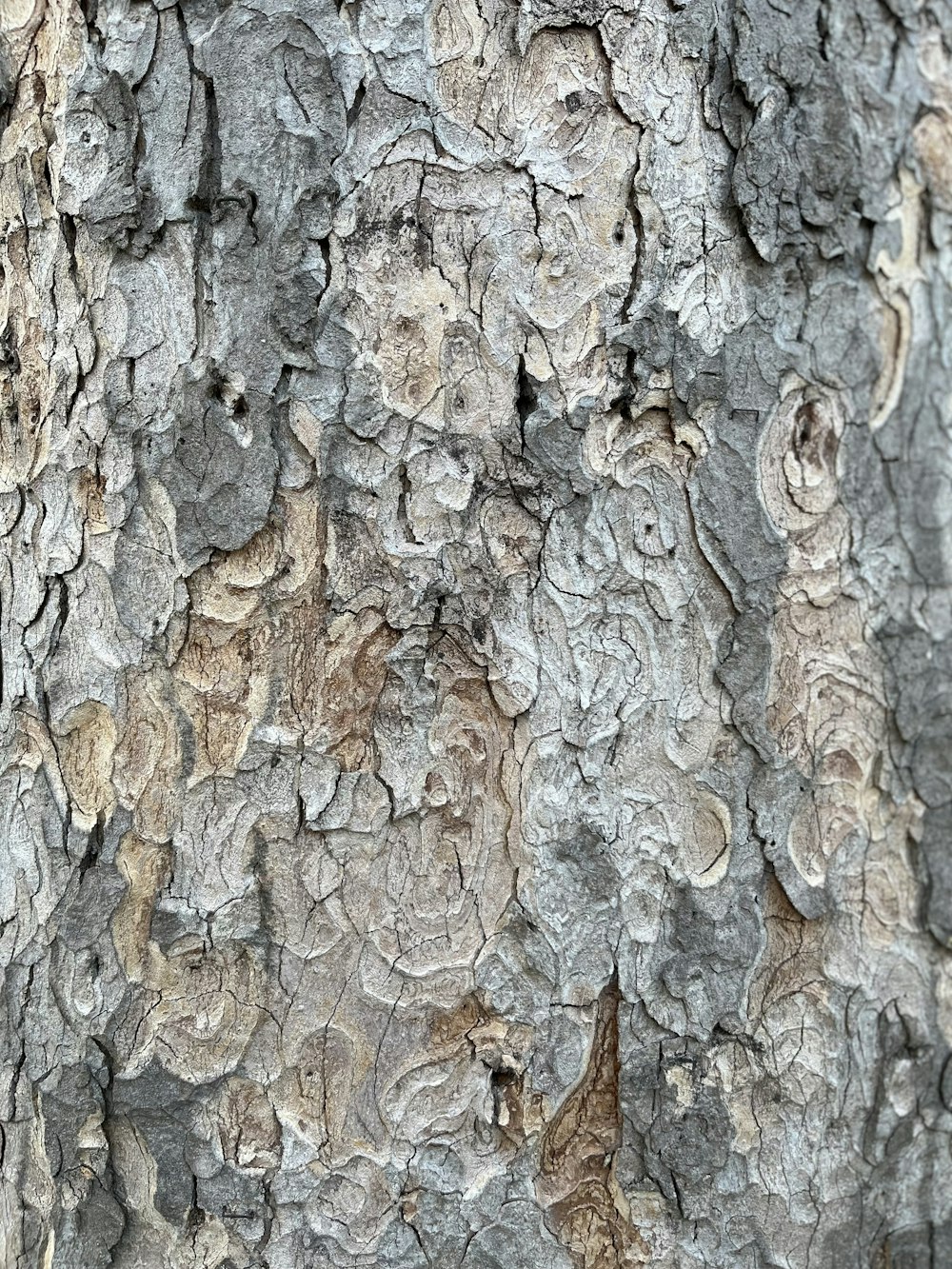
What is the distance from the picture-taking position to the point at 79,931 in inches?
50.4

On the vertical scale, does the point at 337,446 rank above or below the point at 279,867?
above

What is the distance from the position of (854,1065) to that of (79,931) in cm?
90

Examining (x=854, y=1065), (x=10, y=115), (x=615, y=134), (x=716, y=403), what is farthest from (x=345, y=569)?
(x=854, y=1065)

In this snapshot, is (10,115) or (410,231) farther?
(10,115)

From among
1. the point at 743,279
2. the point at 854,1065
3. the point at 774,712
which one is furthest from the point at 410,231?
the point at 854,1065

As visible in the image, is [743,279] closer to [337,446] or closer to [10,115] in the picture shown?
[337,446]

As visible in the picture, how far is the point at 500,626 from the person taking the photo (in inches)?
48.5

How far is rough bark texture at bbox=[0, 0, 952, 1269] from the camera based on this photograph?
120 cm

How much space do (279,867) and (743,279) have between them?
847mm

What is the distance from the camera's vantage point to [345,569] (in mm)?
1237

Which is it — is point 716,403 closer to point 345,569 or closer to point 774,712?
point 774,712

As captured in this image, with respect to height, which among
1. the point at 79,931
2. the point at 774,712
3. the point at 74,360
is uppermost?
the point at 74,360

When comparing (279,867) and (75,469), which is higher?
(75,469)

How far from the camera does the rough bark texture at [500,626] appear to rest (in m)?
1.20
